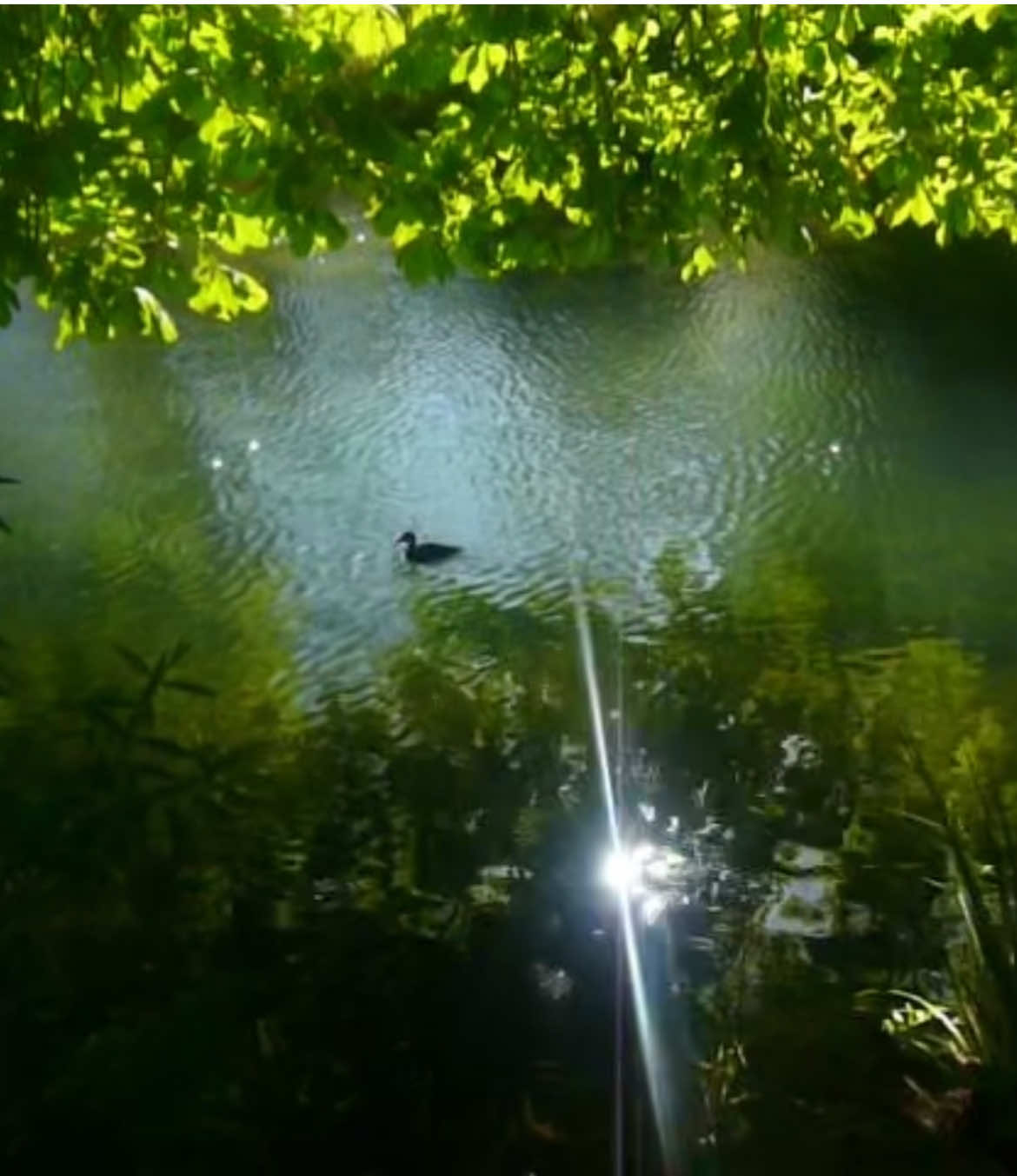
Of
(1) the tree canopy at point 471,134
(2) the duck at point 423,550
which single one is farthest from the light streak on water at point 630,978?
(1) the tree canopy at point 471,134

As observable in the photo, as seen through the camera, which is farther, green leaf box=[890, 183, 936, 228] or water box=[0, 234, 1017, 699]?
water box=[0, 234, 1017, 699]

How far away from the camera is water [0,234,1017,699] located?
9023 millimetres

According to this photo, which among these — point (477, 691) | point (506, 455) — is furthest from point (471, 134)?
Result: point (506, 455)

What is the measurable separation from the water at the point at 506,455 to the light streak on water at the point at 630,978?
1.41 m

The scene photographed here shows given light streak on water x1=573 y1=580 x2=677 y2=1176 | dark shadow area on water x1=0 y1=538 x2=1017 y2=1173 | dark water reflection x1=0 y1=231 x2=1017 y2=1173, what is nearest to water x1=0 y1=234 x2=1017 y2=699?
dark water reflection x1=0 y1=231 x2=1017 y2=1173

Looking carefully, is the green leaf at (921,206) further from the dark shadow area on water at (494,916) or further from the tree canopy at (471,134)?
the dark shadow area on water at (494,916)

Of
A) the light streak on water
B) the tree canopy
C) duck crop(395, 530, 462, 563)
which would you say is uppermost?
duck crop(395, 530, 462, 563)

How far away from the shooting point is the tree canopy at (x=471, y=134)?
355 cm

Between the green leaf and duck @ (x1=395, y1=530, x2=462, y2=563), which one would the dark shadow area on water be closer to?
duck @ (x1=395, y1=530, x2=462, y2=563)

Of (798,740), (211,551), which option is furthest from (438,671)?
(211,551)

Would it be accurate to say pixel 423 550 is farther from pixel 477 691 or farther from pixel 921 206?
pixel 921 206

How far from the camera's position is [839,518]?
32.7 ft

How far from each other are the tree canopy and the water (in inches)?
143

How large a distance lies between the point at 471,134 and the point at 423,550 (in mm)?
5621
